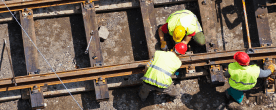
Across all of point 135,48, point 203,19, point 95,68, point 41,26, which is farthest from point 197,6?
point 41,26

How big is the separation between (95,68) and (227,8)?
12.3 feet

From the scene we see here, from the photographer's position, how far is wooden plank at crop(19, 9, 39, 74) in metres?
6.63

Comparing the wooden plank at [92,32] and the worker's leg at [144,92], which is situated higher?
the wooden plank at [92,32]

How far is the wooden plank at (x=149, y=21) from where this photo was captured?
6.76 metres

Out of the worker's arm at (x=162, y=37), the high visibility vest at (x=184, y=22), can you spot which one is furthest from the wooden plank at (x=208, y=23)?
the worker's arm at (x=162, y=37)

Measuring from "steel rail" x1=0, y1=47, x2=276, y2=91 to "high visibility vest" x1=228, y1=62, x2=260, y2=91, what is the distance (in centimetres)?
66

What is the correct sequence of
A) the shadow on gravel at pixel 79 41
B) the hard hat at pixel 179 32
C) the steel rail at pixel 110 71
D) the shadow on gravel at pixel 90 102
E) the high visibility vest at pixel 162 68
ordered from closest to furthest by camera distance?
the high visibility vest at pixel 162 68
the hard hat at pixel 179 32
the steel rail at pixel 110 71
the shadow on gravel at pixel 90 102
the shadow on gravel at pixel 79 41

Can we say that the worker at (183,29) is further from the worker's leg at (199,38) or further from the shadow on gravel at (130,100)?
the shadow on gravel at (130,100)

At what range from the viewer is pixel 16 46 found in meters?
7.27

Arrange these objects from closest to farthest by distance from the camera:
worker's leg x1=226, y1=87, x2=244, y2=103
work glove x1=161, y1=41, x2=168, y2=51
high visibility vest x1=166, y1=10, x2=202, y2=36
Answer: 1. high visibility vest x1=166, y1=10, x2=202, y2=36
2. worker's leg x1=226, y1=87, x2=244, y2=103
3. work glove x1=161, y1=41, x2=168, y2=51

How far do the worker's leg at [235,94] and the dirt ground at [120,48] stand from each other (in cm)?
39

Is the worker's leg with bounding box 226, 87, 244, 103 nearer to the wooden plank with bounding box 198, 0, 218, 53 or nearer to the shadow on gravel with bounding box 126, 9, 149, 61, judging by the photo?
the wooden plank with bounding box 198, 0, 218, 53

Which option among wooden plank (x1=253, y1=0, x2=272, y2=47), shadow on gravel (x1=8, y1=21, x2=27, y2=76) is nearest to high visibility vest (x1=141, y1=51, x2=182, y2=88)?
wooden plank (x1=253, y1=0, x2=272, y2=47)

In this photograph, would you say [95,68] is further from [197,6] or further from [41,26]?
[197,6]
